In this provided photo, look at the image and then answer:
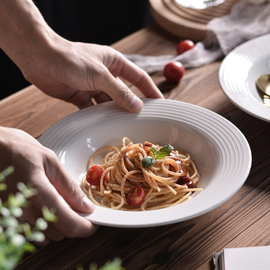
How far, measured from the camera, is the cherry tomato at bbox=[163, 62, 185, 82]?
2.46 m

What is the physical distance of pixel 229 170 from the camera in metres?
1.46

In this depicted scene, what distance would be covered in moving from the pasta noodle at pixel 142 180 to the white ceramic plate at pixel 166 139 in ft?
0.25

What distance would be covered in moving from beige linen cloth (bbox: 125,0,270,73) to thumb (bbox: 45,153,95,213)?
151 centimetres

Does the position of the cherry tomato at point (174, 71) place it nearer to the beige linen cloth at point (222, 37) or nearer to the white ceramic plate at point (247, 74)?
the beige linen cloth at point (222, 37)

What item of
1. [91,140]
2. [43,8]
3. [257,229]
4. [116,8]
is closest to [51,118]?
[91,140]

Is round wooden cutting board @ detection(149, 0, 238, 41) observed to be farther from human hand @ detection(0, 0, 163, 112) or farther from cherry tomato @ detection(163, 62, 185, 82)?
human hand @ detection(0, 0, 163, 112)

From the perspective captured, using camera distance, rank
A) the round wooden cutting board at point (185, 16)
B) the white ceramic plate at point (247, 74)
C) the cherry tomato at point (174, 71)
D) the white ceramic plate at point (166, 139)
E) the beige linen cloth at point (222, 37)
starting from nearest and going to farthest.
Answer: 1. the white ceramic plate at point (166, 139)
2. the white ceramic plate at point (247, 74)
3. the cherry tomato at point (174, 71)
4. the beige linen cloth at point (222, 37)
5. the round wooden cutting board at point (185, 16)

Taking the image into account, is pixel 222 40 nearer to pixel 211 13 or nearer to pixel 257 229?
pixel 211 13

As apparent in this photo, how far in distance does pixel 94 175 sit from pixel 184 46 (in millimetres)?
1505

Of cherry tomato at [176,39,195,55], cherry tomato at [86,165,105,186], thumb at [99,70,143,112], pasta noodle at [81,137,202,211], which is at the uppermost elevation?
thumb at [99,70,143,112]

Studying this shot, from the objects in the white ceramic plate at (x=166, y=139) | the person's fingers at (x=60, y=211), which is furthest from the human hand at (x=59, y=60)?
the person's fingers at (x=60, y=211)

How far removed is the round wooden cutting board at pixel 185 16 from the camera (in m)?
2.91

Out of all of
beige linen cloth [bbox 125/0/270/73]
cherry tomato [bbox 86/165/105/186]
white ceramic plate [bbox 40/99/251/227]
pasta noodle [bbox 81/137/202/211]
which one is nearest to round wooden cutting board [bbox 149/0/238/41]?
beige linen cloth [bbox 125/0/270/73]

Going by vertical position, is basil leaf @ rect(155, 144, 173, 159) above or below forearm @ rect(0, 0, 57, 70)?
below
